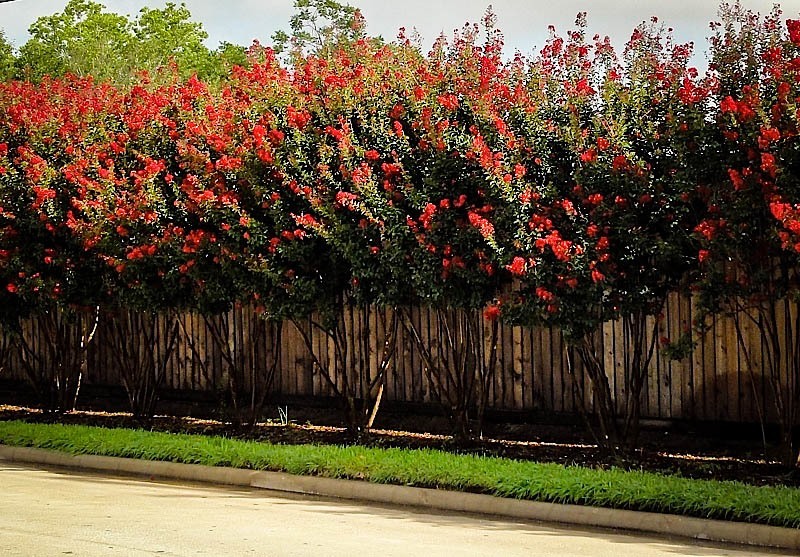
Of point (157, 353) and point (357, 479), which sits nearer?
point (357, 479)

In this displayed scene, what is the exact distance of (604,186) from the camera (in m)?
11.3

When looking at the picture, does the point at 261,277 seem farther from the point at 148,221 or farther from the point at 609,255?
the point at 609,255

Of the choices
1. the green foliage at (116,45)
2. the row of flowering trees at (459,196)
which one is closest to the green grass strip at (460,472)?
the row of flowering trees at (459,196)

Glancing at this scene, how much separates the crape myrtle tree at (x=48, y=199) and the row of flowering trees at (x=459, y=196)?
50 millimetres

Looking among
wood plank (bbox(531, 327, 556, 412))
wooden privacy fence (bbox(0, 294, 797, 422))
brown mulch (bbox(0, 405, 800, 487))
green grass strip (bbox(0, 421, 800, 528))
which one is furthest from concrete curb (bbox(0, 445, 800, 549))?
wood plank (bbox(531, 327, 556, 412))

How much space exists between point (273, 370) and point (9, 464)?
130 inches

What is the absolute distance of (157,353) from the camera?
57.7ft

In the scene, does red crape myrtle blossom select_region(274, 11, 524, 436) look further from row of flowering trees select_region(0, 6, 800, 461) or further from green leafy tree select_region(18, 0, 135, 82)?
green leafy tree select_region(18, 0, 135, 82)

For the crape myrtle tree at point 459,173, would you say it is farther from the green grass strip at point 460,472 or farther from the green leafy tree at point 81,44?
the green leafy tree at point 81,44

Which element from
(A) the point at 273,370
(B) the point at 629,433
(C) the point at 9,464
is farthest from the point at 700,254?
(C) the point at 9,464

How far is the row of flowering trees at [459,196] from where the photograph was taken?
10602mm

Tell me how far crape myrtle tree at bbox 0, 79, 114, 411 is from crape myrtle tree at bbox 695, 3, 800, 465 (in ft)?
25.9

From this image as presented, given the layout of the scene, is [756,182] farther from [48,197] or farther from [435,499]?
[48,197]

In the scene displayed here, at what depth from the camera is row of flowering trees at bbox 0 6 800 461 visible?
10602 millimetres
